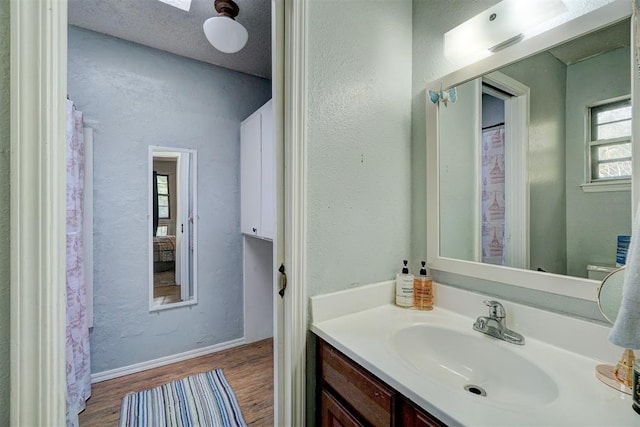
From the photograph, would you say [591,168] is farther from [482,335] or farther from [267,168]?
[267,168]

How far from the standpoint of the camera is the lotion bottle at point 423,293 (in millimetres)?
1162

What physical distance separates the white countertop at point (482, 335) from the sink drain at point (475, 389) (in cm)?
14

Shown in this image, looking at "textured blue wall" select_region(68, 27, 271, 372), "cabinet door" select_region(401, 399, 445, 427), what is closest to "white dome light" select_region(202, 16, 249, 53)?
"textured blue wall" select_region(68, 27, 271, 372)


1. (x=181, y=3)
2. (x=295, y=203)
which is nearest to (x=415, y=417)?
(x=295, y=203)

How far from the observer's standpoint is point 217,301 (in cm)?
233

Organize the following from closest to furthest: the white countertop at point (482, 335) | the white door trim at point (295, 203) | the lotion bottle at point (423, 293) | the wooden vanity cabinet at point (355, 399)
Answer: the white countertop at point (482, 335), the wooden vanity cabinet at point (355, 399), the white door trim at point (295, 203), the lotion bottle at point (423, 293)

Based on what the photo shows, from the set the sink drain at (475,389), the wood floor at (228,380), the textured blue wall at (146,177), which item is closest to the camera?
the sink drain at (475,389)

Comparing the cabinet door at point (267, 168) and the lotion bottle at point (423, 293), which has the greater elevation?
the cabinet door at point (267, 168)

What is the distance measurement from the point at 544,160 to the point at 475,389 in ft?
2.47

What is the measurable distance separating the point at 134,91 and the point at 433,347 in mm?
2392

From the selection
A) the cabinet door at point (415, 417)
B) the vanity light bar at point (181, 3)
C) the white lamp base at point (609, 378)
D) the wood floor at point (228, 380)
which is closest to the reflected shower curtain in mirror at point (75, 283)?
the wood floor at point (228, 380)

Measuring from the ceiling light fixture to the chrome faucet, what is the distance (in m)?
1.74

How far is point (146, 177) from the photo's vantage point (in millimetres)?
2045

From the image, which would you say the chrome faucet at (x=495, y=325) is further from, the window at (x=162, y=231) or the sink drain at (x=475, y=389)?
the window at (x=162, y=231)
